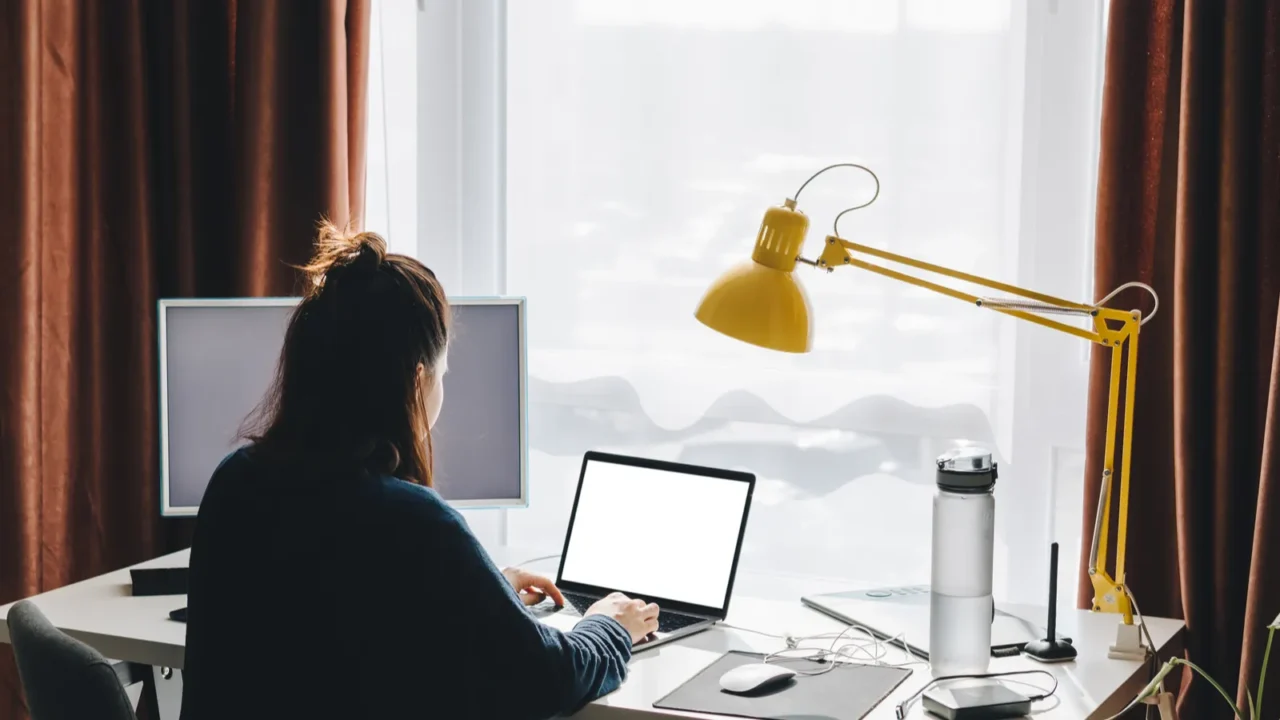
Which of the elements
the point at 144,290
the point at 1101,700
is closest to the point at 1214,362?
the point at 1101,700

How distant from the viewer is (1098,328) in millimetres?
1685

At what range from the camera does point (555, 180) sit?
2.45 meters

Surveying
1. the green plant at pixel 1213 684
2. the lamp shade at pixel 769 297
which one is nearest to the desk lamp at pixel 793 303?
the lamp shade at pixel 769 297

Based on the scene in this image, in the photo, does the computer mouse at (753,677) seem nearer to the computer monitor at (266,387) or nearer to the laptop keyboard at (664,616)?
the laptop keyboard at (664,616)

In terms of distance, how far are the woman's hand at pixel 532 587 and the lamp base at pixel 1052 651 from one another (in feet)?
2.15

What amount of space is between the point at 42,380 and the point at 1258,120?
6.79ft

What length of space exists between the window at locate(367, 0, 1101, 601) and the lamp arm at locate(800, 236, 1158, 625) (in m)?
0.38

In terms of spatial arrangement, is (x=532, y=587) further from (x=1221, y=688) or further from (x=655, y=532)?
(x=1221, y=688)

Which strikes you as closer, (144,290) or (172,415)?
(172,415)

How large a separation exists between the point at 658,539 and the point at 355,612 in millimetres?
629

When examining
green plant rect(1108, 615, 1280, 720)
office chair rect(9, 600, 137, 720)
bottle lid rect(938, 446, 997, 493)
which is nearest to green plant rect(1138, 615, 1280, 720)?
green plant rect(1108, 615, 1280, 720)

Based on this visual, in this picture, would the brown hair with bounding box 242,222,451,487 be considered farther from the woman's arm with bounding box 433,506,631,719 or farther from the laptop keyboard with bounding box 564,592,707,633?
the laptop keyboard with bounding box 564,592,707,633

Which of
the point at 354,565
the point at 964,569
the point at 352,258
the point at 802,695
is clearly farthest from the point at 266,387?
the point at 964,569

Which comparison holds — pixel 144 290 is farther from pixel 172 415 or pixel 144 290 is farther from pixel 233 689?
pixel 233 689
